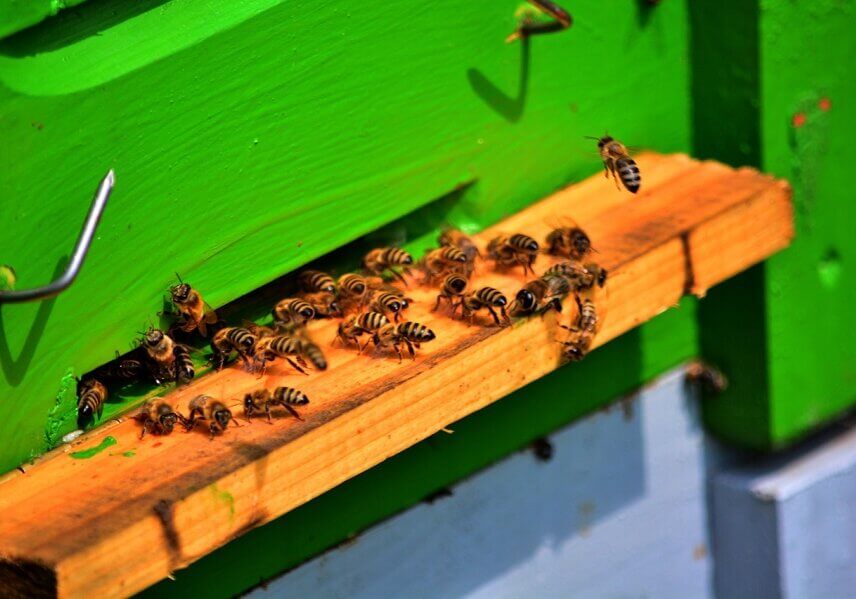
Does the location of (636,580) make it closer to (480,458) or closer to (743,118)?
(480,458)

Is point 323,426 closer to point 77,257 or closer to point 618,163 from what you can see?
point 77,257

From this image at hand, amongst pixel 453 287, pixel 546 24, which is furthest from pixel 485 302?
pixel 546 24

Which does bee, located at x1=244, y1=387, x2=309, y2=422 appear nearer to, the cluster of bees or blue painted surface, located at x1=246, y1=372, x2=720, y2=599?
the cluster of bees

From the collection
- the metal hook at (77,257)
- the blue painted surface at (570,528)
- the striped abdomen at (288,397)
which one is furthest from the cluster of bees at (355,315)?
the blue painted surface at (570,528)

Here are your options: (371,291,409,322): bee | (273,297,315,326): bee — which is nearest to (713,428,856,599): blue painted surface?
(371,291,409,322): bee

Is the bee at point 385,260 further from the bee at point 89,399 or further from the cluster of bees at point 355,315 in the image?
the bee at point 89,399

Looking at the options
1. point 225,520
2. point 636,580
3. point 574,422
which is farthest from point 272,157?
point 636,580

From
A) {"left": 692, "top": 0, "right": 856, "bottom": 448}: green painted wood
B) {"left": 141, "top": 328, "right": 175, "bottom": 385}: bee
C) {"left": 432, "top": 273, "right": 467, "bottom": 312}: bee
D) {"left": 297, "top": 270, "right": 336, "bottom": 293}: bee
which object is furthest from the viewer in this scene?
{"left": 692, "top": 0, "right": 856, "bottom": 448}: green painted wood
